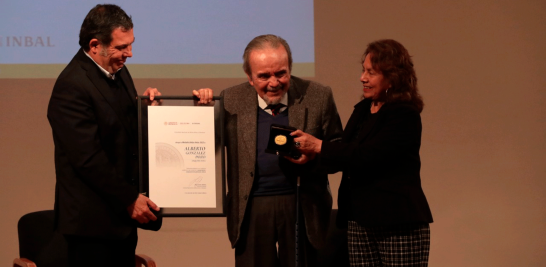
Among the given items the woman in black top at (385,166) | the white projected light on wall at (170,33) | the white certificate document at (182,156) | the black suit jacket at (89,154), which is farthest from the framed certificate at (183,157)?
the white projected light on wall at (170,33)

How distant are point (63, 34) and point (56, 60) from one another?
18 centimetres

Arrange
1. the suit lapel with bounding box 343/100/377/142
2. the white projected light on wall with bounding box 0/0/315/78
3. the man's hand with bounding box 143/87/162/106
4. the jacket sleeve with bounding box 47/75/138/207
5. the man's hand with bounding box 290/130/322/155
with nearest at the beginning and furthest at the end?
the jacket sleeve with bounding box 47/75/138/207 < the man's hand with bounding box 290/130/322/155 < the man's hand with bounding box 143/87/162/106 < the suit lapel with bounding box 343/100/377/142 < the white projected light on wall with bounding box 0/0/315/78

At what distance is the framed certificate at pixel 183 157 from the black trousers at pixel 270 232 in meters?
0.15

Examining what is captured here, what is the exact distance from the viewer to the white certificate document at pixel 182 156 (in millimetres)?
2428

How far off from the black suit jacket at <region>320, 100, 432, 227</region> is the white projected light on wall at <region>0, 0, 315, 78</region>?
168 centimetres

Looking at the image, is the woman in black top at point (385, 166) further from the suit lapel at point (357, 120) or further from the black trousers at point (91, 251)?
the black trousers at point (91, 251)

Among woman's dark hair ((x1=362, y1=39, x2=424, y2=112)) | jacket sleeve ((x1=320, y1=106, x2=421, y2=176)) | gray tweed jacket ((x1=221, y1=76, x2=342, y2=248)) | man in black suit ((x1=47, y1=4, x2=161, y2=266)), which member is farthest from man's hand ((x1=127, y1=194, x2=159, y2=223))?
woman's dark hair ((x1=362, y1=39, x2=424, y2=112))

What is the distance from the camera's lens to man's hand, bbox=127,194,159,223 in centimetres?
231

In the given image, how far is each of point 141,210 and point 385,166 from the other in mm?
1004

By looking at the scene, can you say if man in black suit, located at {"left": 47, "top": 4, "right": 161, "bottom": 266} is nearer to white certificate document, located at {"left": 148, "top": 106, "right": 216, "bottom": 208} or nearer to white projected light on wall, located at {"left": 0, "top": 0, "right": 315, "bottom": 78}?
white certificate document, located at {"left": 148, "top": 106, "right": 216, "bottom": 208}

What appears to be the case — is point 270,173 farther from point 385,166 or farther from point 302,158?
point 385,166

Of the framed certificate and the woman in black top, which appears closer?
the woman in black top

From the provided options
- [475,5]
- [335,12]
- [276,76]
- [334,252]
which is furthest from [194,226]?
[475,5]

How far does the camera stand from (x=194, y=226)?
4.32 metres
